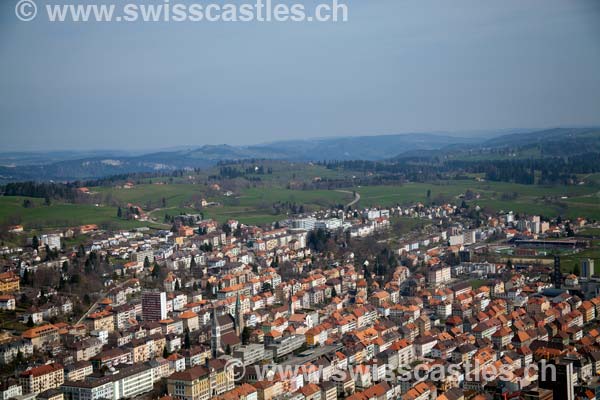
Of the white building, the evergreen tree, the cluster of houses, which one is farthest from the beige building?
the evergreen tree

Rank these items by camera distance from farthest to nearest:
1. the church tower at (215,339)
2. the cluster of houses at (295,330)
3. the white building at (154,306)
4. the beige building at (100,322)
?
the white building at (154,306) → the beige building at (100,322) → the church tower at (215,339) → the cluster of houses at (295,330)

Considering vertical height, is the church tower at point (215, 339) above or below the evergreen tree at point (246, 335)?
above

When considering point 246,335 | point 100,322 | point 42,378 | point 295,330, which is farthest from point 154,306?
point 42,378

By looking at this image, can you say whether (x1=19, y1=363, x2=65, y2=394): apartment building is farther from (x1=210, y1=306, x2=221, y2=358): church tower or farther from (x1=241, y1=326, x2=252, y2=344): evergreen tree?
(x1=241, y1=326, x2=252, y2=344): evergreen tree

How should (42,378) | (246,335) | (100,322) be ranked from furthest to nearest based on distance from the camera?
(100,322) < (246,335) < (42,378)

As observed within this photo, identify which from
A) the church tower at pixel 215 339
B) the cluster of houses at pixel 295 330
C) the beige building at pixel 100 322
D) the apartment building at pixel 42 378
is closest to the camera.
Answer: the cluster of houses at pixel 295 330

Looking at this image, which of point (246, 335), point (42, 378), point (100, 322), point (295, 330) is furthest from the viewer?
point (100, 322)

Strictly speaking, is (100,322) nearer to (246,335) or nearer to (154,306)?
(154,306)

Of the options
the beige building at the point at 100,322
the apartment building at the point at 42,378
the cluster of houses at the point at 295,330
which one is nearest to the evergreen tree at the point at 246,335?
the cluster of houses at the point at 295,330

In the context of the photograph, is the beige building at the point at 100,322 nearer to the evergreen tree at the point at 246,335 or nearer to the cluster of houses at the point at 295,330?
the cluster of houses at the point at 295,330

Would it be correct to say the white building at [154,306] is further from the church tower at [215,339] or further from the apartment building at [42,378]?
the apartment building at [42,378]

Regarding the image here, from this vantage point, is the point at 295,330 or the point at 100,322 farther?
the point at 100,322

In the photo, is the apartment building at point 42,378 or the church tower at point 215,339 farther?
the church tower at point 215,339

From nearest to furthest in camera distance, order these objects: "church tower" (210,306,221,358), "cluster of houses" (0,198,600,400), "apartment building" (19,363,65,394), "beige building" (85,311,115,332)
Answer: "cluster of houses" (0,198,600,400) → "apartment building" (19,363,65,394) → "church tower" (210,306,221,358) → "beige building" (85,311,115,332)
